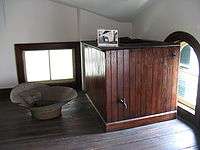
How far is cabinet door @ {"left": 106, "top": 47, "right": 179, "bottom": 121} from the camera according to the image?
7.50ft

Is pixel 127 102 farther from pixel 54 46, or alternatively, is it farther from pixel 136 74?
pixel 54 46

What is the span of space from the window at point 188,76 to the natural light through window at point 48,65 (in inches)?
74.4

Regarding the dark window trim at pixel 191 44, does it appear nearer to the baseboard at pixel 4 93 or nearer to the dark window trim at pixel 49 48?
the dark window trim at pixel 49 48

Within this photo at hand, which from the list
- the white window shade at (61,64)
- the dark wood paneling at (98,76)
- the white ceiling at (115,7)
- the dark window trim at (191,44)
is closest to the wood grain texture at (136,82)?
the dark wood paneling at (98,76)

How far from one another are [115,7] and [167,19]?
76 centimetres

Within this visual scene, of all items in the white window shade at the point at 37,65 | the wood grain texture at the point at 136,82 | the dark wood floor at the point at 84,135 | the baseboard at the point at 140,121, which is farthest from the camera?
the white window shade at the point at 37,65

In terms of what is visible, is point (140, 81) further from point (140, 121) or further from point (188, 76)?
point (188, 76)

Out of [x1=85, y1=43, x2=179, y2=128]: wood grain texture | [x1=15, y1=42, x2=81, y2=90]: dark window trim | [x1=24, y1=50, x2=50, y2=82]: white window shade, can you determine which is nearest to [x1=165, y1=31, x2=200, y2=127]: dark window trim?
[x1=85, y1=43, x2=179, y2=128]: wood grain texture

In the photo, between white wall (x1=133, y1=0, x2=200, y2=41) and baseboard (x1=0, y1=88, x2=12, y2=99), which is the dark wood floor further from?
white wall (x1=133, y1=0, x2=200, y2=41)

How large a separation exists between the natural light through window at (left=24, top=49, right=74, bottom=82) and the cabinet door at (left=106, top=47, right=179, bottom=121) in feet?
5.65

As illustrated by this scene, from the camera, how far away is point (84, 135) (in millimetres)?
2316

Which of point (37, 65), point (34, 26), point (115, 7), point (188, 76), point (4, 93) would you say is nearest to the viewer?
point (188, 76)

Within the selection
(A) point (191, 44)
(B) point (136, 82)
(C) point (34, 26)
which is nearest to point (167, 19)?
(A) point (191, 44)

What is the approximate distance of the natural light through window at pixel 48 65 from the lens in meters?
3.71
